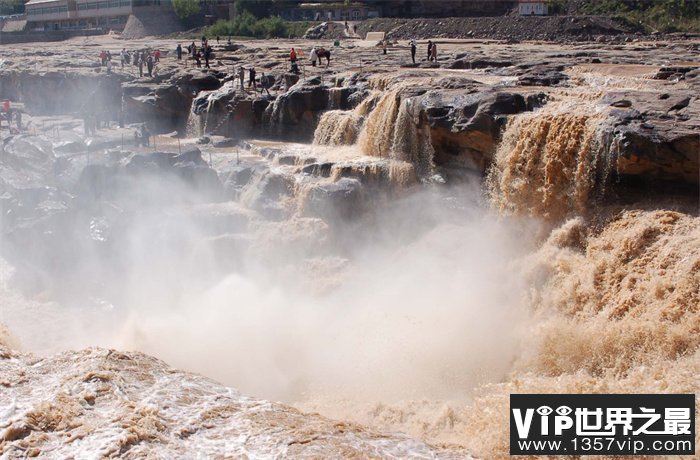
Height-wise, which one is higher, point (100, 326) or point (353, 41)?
point (353, 41)

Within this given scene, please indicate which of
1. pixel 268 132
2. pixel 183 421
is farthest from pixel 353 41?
pixel 183 421

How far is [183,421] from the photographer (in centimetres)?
748

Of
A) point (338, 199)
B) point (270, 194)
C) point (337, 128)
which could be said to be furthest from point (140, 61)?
point (338, 199)

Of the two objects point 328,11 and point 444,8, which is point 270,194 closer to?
point 444,8

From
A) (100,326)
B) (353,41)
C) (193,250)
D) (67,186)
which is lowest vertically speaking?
(100,326)

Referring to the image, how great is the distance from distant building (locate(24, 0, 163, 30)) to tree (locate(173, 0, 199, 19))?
2242 mm

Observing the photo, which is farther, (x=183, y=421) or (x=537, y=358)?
(x=537, y=358)

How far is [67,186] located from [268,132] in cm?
608

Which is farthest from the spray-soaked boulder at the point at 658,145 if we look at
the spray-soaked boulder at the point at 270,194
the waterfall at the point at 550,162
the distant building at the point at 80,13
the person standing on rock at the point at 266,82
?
the distant building at the point at 80,13

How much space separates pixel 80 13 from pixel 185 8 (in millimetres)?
12965

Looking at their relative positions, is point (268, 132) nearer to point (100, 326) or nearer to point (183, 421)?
point (100, 326)

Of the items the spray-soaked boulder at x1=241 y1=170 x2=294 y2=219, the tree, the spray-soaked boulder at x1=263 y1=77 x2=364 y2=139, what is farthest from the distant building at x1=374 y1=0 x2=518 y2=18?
the spray-soaked boulder at x1=241 y1=170 x2=294 y2=219

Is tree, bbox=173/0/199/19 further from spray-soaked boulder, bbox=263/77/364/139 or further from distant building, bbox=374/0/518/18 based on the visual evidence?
spray-soaked boulder, bbox=263/77/364/139

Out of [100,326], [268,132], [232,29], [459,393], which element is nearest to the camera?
[459,393]
